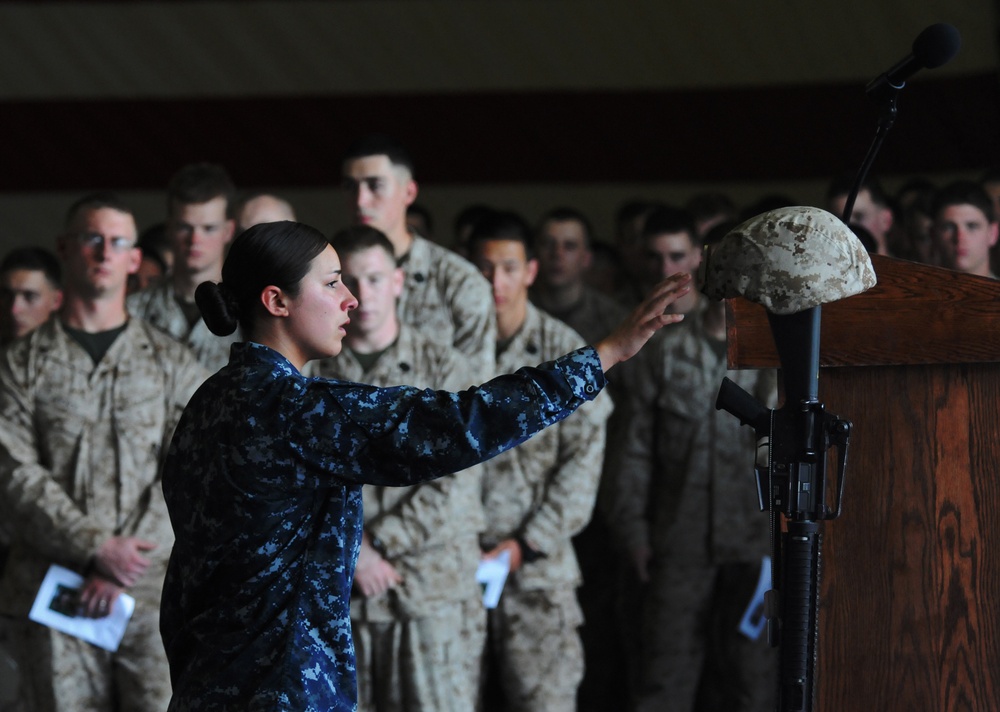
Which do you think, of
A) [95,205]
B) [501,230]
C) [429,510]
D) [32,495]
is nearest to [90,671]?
[32,495]

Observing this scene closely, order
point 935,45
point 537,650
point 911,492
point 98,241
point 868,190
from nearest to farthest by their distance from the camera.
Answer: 1. point 935,45
2. point 911,492
3. point 98,241
4. point 537,650
5. point 868,190

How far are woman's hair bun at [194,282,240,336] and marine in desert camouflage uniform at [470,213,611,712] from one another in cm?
185

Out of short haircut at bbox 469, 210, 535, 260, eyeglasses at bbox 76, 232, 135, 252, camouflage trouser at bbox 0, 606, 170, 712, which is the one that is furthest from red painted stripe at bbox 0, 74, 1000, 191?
camouflage trouser at bbox 0, 606, 170, 712

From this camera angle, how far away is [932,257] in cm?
416

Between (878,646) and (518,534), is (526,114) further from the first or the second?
(878,646)

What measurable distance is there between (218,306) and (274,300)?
0.07 metres

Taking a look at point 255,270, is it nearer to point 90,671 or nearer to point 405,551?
point 405,551

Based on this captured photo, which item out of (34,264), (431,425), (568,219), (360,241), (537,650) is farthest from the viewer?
(568,219)

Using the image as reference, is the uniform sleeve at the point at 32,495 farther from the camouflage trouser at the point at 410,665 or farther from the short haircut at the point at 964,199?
the short haircut at the point at 964,199

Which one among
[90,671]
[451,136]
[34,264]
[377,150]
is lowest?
[90,671]

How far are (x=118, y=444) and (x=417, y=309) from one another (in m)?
0.81

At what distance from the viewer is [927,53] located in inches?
69.7

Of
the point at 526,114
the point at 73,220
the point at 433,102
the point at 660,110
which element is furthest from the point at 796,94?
the point at 73,220

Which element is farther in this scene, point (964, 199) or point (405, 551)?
point (964, 199)
